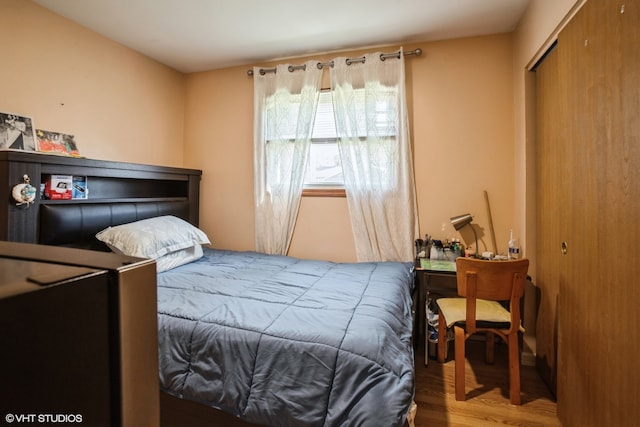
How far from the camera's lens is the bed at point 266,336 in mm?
1131

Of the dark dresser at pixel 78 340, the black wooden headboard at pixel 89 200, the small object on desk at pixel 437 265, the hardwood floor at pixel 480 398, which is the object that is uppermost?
the black wooden headboard at pixel 89 200

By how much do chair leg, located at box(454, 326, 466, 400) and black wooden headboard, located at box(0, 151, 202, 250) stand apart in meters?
2.58

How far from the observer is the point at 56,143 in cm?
215

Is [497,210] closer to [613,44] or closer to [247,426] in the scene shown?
[613,44]

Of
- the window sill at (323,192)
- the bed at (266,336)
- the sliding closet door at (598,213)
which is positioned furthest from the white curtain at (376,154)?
the sliding closet door at (598,213)

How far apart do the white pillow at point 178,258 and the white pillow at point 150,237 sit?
0.04m

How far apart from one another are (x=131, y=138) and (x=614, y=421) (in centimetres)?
360

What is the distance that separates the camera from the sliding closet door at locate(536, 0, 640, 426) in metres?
1.04

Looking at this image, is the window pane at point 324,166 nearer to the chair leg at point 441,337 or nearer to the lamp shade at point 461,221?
the lamp shade at point 461,221

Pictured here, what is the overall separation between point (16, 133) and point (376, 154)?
101 inches

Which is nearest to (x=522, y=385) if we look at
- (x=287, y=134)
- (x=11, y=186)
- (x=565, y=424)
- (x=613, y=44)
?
(x=565, y=424)

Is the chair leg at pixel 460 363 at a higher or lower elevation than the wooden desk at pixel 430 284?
lower

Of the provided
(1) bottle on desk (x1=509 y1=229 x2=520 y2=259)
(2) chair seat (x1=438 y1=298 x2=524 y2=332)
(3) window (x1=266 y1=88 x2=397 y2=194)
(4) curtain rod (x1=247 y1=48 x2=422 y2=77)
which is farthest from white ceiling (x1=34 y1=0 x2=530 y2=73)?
(2) chair seat (x1=438 y1=298 x2=524 y2=332)

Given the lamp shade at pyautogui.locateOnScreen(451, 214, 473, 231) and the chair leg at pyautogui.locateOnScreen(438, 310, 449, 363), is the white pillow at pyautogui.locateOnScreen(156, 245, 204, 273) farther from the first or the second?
the lamp shade at pyautogui.locateOnScreen(451, 214, 473, 231)
